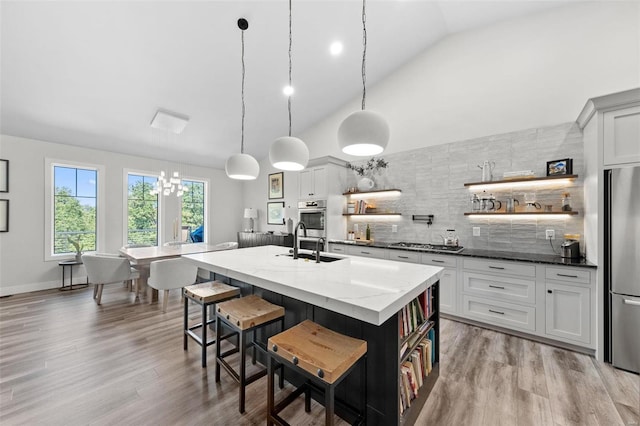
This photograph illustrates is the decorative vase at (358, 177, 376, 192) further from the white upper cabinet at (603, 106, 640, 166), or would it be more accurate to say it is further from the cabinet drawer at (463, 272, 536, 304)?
Result: the white upper cabinet at (603, 106, 640, 166)

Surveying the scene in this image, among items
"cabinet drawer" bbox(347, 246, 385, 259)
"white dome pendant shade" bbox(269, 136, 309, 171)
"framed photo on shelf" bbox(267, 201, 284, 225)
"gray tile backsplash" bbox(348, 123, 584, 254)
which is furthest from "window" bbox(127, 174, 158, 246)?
"gray tile backsplash" bbox(348, 123, 584, 254)

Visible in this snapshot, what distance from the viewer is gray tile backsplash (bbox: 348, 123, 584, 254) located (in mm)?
2943

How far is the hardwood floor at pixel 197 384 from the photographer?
1623 mm

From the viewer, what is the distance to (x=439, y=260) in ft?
10.4

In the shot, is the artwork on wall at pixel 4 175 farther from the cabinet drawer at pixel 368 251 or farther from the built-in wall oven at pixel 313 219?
the cabinet drawer at pixel 368 251

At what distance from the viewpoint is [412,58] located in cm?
408

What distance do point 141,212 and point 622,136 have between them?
24.0 ft

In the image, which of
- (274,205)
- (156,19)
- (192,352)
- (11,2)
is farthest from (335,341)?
(274,205)

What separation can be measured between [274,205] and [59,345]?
4.38 m

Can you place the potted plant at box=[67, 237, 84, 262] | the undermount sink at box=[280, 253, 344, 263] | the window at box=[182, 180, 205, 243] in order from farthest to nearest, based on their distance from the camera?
the window at box=[182, 180, 205, 243], the potted plant at box=[67, 237, 84, 262], the undermount sink at box=[280, 253, 344, 263]

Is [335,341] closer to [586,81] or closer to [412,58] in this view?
[586,81]

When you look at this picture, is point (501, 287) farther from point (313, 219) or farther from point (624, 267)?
point (313, 219)

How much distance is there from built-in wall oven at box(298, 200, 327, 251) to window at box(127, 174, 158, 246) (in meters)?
3.26

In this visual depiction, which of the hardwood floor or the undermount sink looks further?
the undermount sink
